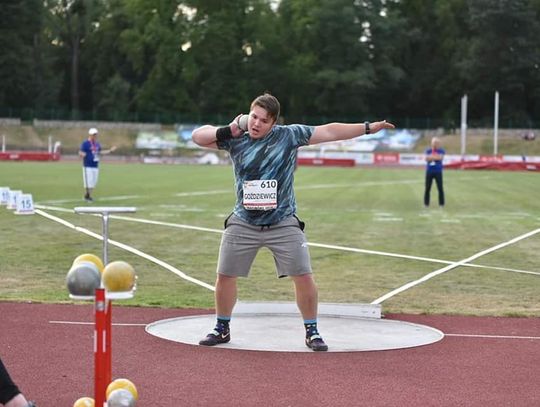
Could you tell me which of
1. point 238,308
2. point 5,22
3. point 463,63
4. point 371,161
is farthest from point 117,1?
point 238,308

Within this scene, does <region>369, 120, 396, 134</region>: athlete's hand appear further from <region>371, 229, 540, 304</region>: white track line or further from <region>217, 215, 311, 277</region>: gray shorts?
<region>371, 229, 540, 304</region>: white track line

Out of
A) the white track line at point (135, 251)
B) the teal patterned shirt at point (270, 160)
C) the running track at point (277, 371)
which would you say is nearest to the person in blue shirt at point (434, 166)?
the white track line at point (135, 251)

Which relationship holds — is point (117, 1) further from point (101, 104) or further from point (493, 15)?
point (493, 15)

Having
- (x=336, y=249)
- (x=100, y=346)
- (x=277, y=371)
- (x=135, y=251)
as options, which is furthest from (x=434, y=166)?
(x=100, y=346)

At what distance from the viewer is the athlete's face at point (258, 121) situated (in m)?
8.56

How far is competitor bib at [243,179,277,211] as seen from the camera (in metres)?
8.69

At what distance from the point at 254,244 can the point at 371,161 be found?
68.4 meters

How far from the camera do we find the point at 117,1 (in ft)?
373

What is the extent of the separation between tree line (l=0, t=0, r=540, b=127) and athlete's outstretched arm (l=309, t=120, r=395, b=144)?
293 feet

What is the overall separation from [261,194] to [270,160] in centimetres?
29

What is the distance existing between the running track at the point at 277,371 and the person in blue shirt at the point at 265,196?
1.79 feet

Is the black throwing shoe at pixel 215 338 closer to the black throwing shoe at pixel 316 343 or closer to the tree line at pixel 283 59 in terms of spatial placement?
the black throwing shoe at pixel 316 343

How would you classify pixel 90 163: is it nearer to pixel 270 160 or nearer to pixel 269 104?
pixel 270 160

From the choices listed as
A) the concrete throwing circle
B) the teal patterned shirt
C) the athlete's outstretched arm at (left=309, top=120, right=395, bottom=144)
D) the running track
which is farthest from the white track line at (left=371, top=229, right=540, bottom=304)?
the athlete's outstretched arm at (left=309, top=120, right=395, bottom=144)
